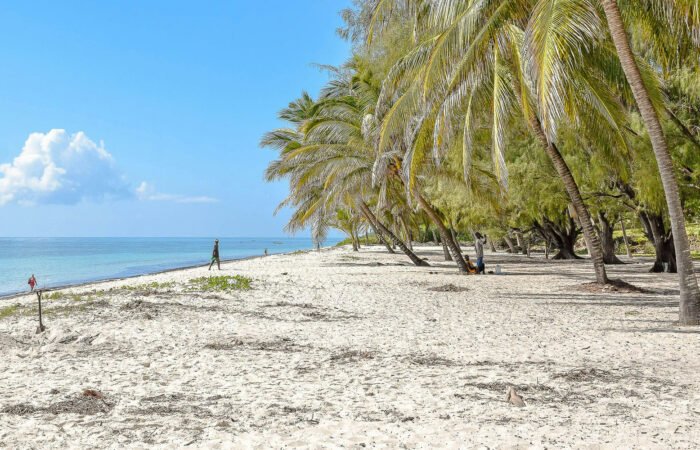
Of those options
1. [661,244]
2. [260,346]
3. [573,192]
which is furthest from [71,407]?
[661,244]

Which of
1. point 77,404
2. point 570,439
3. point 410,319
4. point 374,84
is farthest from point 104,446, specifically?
point 374,84

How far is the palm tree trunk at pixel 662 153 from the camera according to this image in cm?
815

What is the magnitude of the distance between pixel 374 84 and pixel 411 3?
29.6 ft

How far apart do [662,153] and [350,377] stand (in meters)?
5.96

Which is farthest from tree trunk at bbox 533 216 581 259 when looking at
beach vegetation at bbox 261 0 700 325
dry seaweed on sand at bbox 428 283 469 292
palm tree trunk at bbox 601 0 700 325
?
palm tree trunk at bbox 601 0 700 325

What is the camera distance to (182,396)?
17.1 feet

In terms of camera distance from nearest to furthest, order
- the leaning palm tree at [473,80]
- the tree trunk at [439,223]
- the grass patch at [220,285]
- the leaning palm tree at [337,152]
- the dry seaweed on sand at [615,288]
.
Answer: the leaning palm tree at [473,80] → the dry seaweed on sand at [615,288] → the grass patch at [220,285] → the tree trunk at [439,223] → the leaning palm tree at [337,152]

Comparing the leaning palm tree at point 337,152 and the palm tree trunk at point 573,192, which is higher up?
the leaning palm tree at point 337,152

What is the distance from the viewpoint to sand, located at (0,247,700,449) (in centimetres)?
419

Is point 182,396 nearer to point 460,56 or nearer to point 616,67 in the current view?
point 460,56

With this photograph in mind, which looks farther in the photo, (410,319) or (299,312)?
(299,312)

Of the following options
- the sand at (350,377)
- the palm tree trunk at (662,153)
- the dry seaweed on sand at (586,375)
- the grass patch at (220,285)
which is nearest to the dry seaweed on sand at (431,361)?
the sand at (350,377)

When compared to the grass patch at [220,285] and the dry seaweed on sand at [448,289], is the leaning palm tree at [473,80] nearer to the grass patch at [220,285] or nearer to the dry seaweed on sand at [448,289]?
the dry seaweed on sand at [448,289]

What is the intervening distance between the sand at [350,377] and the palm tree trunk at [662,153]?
1.98ft
